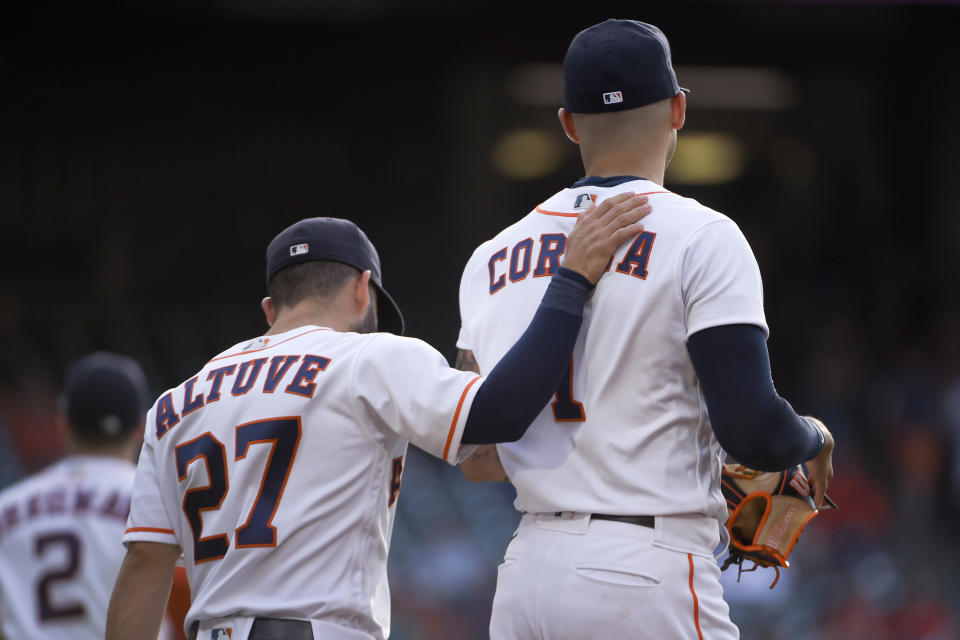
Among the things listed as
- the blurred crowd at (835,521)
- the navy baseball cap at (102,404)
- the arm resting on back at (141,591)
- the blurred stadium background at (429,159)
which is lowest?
the blurred crowd at (835,521)

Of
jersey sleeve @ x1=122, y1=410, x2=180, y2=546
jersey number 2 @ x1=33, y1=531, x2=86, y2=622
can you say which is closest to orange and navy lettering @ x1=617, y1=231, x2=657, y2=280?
jersey sleeve @ x1=122, y1=410, x2=180, y2=546

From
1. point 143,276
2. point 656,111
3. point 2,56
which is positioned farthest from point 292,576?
point 2,56

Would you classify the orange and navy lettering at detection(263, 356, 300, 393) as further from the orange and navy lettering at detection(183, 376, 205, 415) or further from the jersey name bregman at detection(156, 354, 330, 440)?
the orange and navy lettering at detection(183, 376, 205, 415)

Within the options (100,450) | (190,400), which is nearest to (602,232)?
(190,400)

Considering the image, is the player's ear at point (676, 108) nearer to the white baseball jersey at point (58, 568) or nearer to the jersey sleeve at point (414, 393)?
the jersey sleeve at point (414, 393)

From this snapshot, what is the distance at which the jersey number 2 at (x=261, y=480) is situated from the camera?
2699mm

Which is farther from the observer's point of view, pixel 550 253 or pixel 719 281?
pixel 550 253

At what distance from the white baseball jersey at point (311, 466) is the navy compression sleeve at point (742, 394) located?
53 centimetres

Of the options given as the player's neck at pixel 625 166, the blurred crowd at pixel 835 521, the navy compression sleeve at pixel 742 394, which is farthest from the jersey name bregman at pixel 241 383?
the blurred crowd at pixel 835 521

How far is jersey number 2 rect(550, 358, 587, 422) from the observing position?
2.57 metres

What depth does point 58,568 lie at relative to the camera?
13.9ft

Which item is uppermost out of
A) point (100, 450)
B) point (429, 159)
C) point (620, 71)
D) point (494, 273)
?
point (620, 71)

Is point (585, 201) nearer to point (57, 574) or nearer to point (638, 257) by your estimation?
point (638, 257)

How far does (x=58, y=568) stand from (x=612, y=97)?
9.18 feet
